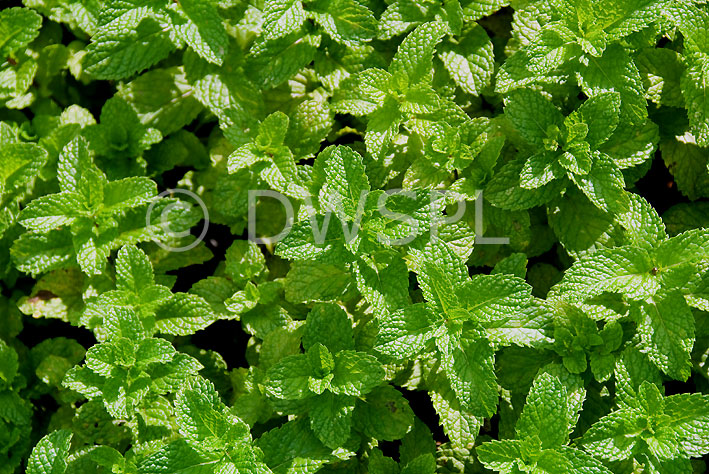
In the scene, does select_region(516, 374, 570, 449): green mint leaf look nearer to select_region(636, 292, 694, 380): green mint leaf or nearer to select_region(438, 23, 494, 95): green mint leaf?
select_region(636, 292, 694, 380): green mint leaf

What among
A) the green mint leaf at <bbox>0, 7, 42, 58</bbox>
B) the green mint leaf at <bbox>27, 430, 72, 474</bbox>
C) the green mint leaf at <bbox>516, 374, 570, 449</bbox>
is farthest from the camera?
the green mint leaf at <bbox>0, 7, 42, 58</bbox>

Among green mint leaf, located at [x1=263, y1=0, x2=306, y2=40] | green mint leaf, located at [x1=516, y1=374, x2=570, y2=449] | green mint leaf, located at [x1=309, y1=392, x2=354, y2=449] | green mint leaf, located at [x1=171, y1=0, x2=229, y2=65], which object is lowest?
green mint leaf, located at [x1=309, y1=392, x2=354, y2=449]

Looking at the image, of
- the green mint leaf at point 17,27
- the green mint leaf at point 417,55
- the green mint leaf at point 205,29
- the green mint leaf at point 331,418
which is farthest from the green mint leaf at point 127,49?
the green mint leaf at point 331,418

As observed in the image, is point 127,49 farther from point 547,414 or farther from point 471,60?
point 547,414

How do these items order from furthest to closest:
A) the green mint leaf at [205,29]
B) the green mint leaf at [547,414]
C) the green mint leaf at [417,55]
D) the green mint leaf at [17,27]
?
1. the green mint leaf at [17,27]
2. the green mint leaf at [205,29]
3. the green mint leaf at [417,55]
4. the green mint leaf at [547,414]

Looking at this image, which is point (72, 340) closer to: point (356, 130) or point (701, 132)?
point (356, 130)

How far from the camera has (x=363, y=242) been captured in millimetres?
2377

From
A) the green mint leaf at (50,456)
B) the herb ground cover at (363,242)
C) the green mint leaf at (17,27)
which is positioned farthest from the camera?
the green mint leaf at (17,27)

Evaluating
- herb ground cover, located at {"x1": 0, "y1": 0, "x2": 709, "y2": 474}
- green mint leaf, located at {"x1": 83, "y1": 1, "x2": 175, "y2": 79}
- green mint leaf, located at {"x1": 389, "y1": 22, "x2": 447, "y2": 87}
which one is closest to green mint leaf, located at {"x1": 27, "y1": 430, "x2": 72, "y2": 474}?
herb ground cover, located at {"x1": 0, "y1": 0, "x2": 709, "y2": 474}

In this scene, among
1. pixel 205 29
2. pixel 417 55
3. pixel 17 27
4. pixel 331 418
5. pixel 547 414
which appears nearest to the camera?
pixel 547 414

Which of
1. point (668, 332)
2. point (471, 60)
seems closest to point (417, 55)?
point (471, 60)

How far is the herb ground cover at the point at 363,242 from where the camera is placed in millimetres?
2285

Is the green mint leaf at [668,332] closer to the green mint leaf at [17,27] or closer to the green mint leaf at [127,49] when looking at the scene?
the green mint leaf at [127,49]

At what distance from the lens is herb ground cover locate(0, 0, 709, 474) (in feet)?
7.50
